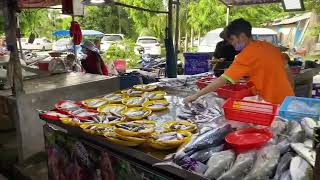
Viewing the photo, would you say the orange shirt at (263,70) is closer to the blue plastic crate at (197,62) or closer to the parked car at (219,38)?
the blue plastic crate at (197,62)

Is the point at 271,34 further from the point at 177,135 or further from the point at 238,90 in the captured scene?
the point at 177,135

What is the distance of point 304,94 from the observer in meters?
5.93

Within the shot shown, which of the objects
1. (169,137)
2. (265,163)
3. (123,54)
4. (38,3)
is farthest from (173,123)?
(123,54)

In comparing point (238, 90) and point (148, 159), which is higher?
point (238, 90)

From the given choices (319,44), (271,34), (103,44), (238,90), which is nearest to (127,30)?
(103,44)

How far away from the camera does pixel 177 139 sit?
215 centimetres

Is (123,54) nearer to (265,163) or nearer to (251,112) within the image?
(251,112)

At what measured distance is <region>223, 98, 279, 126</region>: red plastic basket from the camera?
82.5 inches

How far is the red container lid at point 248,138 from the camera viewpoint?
179cm

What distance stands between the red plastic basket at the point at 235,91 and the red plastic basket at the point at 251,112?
0.77 meters

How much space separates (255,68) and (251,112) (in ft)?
3.47

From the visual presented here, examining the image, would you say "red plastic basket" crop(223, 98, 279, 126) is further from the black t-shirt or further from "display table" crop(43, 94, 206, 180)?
the black t-shirt

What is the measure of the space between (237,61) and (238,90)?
1.31ft

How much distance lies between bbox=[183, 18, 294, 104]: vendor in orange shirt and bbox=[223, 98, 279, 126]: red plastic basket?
24.9 inches
